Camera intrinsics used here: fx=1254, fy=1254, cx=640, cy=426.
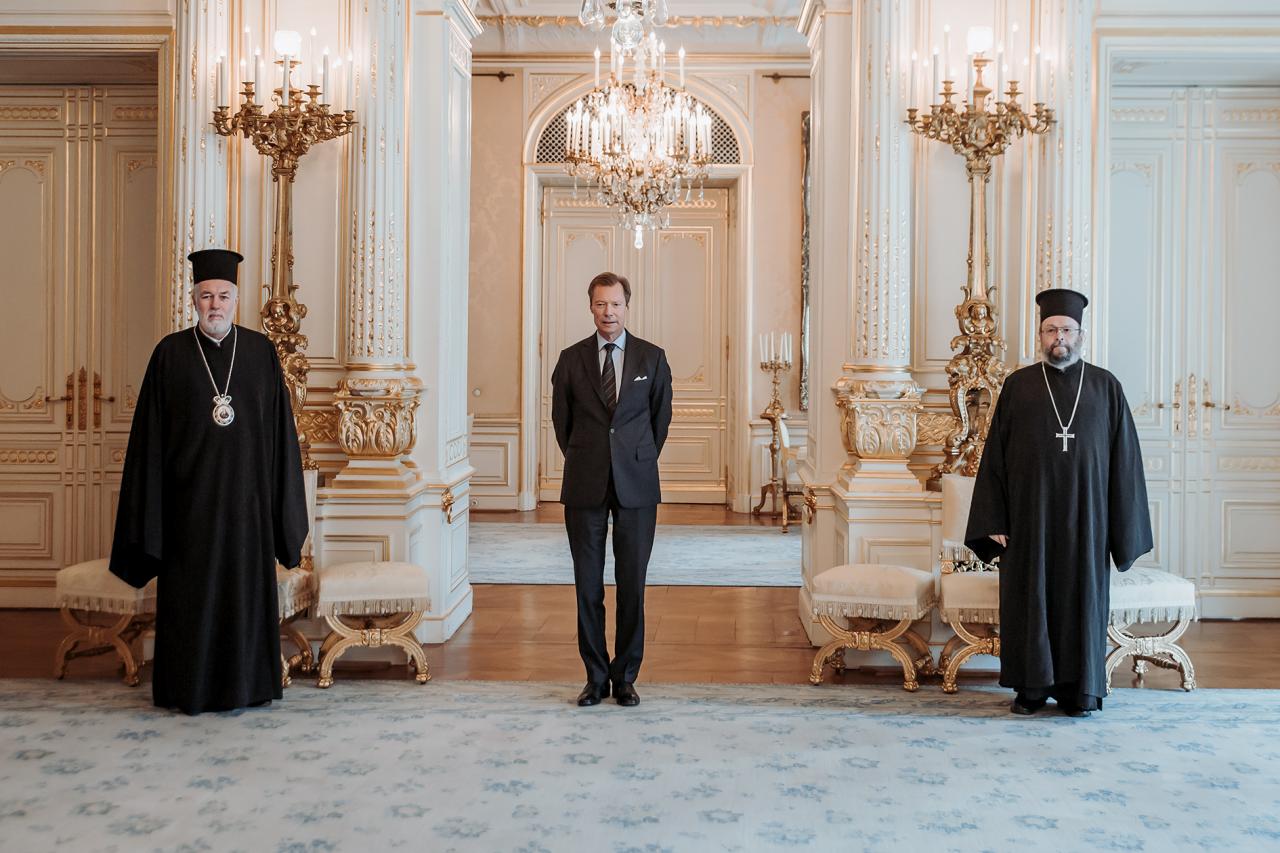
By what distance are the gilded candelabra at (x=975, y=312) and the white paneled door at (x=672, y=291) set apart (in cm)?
616

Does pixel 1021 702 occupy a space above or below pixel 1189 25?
below

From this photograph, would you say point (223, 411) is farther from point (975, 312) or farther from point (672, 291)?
point (672, 291)

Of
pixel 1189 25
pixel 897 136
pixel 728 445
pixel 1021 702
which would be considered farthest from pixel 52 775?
pixel 728 445

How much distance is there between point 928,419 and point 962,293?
2.04ft

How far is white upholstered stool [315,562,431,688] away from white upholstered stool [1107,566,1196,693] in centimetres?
280

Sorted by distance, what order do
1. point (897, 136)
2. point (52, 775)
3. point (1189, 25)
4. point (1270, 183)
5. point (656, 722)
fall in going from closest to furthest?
1. point (52, 775)
2. point (656, 722)
3. point (897, 136)
4. point (1189, 25)
5. point (1270, 183)

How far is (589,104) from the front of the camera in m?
9.12

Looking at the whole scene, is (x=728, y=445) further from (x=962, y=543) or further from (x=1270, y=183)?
(x=962, y=543)

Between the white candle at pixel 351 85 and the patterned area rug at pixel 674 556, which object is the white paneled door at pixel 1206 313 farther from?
the white candle at pixel 351 85

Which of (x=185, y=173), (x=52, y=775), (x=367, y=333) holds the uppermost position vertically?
(x=185, y=173)

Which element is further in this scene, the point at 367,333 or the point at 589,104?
the point at 589,104

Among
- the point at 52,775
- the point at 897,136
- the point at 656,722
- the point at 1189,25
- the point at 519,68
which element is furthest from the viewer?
the point at 519,68

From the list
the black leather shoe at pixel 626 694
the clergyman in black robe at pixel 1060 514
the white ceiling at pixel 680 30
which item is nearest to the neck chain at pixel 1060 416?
the clergyman in black robe at pixel 1060 514

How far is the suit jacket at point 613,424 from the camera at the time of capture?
4812 millimetres
